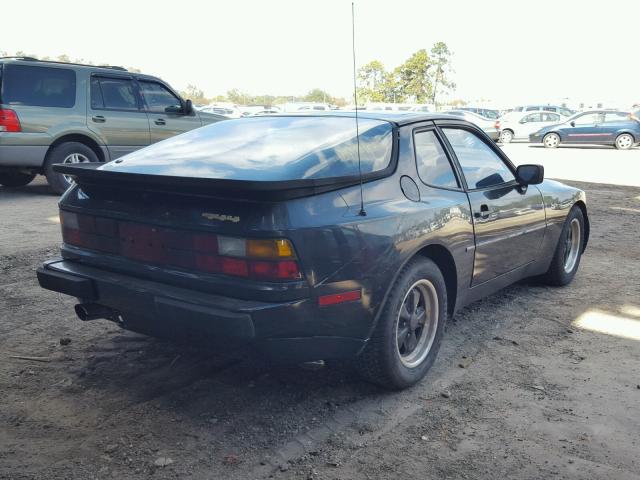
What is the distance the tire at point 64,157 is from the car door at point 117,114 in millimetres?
308

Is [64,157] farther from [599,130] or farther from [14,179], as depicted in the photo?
[599,130]

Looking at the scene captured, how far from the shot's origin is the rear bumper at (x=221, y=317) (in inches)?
104

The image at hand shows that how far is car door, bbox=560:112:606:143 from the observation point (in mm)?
22828

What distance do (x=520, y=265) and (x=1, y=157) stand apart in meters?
7.09

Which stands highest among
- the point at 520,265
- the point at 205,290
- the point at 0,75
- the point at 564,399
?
the point at 0,75

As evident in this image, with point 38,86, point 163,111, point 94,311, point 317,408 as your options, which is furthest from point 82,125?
point 317,408

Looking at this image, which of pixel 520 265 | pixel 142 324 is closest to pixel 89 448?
pixel 142 324

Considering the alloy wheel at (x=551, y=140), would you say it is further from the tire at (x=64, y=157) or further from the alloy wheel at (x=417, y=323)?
the alloy wheel at (x=417, y=323)

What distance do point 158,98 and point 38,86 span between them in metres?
1.86

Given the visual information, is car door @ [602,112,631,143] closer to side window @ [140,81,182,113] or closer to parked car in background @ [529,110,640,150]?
parked car in background @ [529,110,640,150]

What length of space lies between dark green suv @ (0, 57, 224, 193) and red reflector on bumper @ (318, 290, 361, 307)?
23.4ft

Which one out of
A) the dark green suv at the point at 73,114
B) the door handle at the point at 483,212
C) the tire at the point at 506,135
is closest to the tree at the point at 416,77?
the tire at the point at 506,135

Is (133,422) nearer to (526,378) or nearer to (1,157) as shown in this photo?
(526,378)

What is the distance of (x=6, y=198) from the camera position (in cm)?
917
